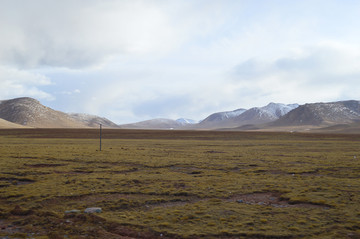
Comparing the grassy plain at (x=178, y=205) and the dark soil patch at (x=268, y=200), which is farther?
the dark soil patch at (x=268, y=200)

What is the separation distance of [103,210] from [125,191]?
371 centimetres

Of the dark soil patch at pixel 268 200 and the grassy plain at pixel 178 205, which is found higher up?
the grassy plain at pixel 178 205

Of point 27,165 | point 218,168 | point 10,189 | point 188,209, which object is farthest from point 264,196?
point 27,165

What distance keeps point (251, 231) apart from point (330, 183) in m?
11.6

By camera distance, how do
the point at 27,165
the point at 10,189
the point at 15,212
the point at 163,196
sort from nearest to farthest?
the point at 15,212, the point at 163,196, the point at 10,189, the point at 27,165

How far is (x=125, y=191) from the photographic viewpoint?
54.2 ft

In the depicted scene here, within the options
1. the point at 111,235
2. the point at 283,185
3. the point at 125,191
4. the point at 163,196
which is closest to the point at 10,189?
the point at 125,191

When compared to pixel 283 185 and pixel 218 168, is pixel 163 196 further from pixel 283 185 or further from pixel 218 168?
pixel 218 168

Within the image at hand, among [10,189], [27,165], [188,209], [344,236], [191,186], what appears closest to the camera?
[344,236]

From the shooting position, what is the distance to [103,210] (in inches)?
505

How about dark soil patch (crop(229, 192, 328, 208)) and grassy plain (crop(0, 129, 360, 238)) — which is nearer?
grassy plain (crop(0, 129, 360, 238))

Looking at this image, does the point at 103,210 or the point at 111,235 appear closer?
the point at 111,235

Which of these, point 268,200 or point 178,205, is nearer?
point 178,205

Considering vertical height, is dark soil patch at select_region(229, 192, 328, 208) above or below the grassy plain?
below
